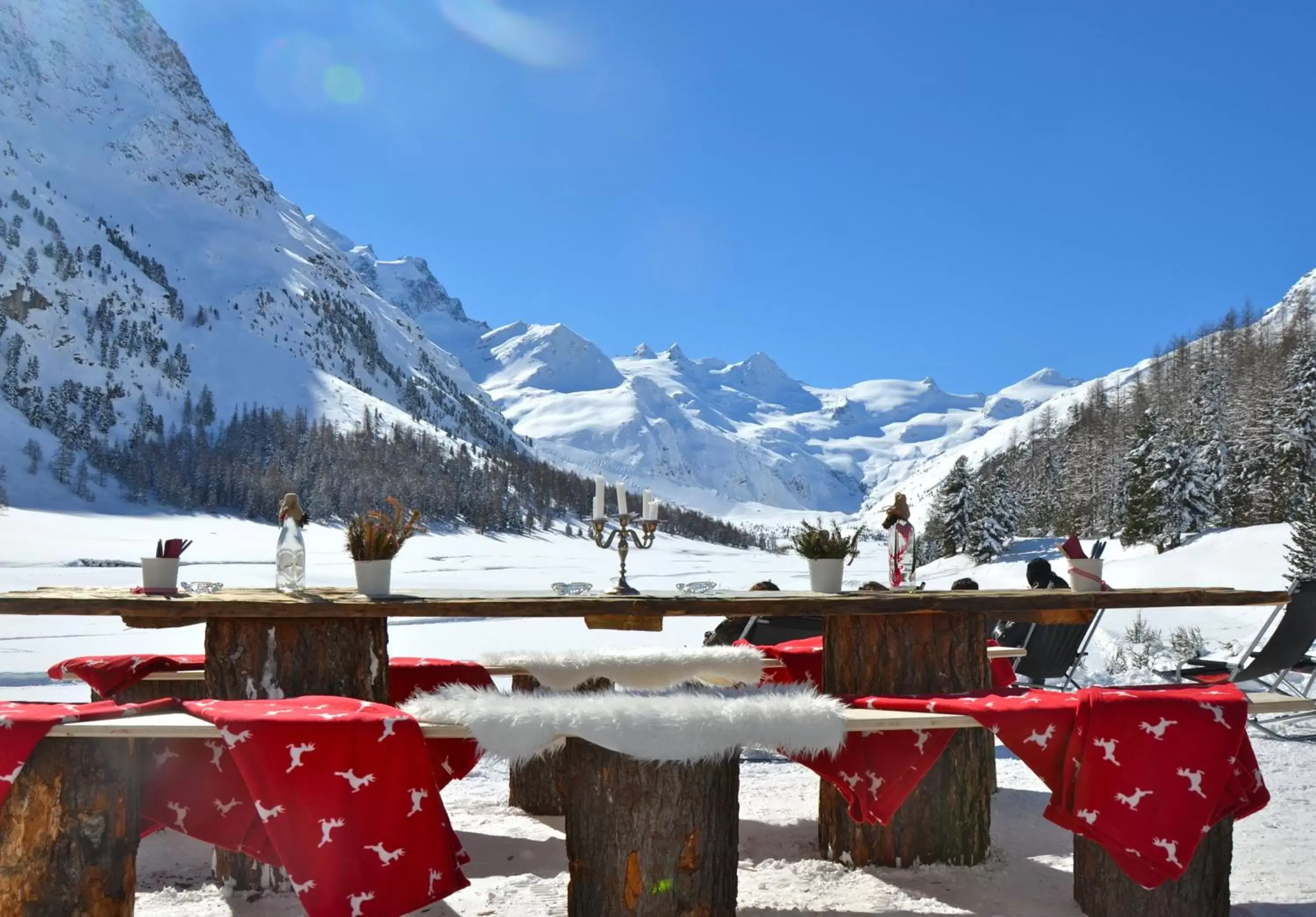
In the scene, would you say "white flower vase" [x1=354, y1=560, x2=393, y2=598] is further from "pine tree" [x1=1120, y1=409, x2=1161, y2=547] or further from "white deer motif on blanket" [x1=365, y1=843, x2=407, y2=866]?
"pine tree" [x1=1120, y1=409, x2=1161, y2=547]

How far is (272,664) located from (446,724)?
3.52ft

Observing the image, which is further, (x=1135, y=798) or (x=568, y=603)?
(x=568, y=603)

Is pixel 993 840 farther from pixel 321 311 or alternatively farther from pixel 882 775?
pixel 321 311

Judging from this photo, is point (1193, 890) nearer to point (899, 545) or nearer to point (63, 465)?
point (899, 545)

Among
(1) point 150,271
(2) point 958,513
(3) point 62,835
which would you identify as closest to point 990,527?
(2) point 958,513

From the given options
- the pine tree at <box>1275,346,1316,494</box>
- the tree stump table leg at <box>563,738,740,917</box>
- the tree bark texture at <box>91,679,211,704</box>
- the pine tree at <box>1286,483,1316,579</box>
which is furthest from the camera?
the pine tree at <box>1275,346,1316,494</box>

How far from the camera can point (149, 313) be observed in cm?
11669

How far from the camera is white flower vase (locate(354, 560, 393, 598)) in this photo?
3807 millimetres

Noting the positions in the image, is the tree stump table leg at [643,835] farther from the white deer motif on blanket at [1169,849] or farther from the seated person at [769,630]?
the seated person at [769,630]

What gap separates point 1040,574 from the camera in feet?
21.1

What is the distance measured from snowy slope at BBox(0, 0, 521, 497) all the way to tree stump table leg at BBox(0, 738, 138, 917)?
9100 cm

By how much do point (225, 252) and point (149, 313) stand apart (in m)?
35.9

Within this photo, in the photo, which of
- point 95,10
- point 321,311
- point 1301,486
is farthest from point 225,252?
point 1301,486

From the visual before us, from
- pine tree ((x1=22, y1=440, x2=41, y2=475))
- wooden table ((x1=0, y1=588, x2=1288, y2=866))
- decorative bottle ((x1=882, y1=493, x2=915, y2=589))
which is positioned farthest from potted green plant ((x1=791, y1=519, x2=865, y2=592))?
pine tree ((x1=22, y1=440, x2=41, y2=475))
